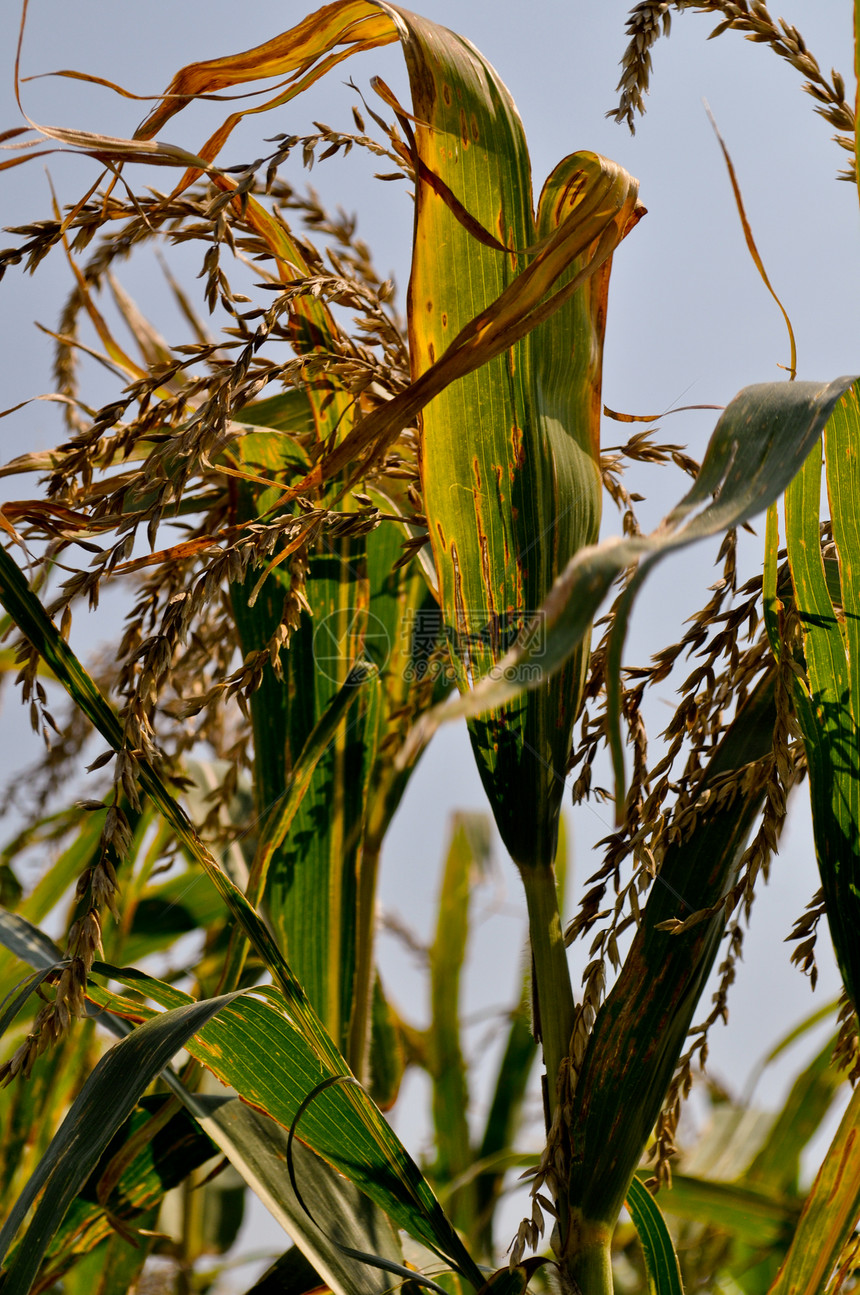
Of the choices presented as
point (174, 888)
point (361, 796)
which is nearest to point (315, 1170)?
point (361, 796)

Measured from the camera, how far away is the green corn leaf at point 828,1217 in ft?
1.53

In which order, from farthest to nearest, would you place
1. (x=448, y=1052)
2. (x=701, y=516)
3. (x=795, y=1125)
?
1. (x=448, y=1052)
2. (x=795, y=1125)
3. (x=701, y=516)

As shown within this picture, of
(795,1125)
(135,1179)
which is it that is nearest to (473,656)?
(135,1179)

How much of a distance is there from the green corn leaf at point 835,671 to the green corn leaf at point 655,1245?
0.16 meters

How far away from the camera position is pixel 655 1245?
0.48m

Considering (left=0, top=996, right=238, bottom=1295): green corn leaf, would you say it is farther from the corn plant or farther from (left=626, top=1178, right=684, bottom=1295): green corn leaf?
(left=626, top=1178, right=684, bottom=1295): green corn leaf

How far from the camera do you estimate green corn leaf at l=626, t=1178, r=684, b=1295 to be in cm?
48

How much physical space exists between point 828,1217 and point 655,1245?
89 mm

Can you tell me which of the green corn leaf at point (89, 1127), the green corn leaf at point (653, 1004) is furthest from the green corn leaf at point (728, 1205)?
the green corn leaf at point (89, 1127)

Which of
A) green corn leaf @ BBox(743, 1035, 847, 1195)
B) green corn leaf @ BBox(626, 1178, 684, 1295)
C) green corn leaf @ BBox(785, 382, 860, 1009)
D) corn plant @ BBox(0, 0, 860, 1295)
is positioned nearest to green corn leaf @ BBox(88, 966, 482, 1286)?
corn plant @ BBox(0, 0, 860, 1295)

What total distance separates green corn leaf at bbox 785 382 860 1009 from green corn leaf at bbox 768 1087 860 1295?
10 cm

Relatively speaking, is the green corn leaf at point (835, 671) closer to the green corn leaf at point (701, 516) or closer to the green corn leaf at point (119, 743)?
the green corn leaf at point (701, 516)

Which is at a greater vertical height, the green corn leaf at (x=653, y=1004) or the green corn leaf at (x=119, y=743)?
the green corn leaf at (x=119, y=743)

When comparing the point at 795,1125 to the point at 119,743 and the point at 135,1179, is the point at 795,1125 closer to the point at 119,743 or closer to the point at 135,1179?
the point at 135,1179
